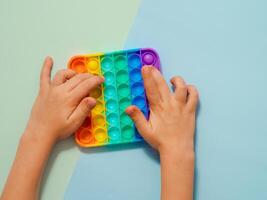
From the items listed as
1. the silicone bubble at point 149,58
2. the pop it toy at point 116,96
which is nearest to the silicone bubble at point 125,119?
the pop it toy at point 116,96

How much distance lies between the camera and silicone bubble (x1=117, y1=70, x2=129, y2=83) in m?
0.66

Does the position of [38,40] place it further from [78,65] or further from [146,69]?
[146,69]

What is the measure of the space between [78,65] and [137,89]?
0.12 metres

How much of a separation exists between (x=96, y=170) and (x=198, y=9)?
0.35 metres

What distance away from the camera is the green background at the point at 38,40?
69 cm

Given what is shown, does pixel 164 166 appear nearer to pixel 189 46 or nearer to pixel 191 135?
pixel 191 135

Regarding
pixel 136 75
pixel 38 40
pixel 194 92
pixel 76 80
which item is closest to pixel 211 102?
pixel 194 92

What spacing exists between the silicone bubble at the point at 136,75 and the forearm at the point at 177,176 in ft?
0.47

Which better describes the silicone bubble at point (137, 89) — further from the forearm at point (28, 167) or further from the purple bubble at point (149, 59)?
the forearm at point (28, 167)

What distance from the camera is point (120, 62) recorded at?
66cm

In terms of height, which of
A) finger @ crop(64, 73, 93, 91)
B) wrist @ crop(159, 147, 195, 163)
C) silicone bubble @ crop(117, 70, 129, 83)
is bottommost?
wrist @ crop(159, 147, 195, 163)

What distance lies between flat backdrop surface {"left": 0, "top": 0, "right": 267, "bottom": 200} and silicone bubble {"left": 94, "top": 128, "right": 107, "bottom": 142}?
2cm

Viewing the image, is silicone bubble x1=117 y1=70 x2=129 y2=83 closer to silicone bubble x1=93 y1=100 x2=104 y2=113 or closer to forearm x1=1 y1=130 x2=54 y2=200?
silicone bubble x1=93 y1=100 x2=104 y2=113

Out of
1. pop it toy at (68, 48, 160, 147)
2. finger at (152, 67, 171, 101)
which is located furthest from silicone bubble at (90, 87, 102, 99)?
finger at (152, 67, 171, 101)
